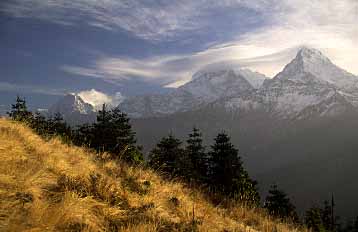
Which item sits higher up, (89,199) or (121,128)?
(121,128)

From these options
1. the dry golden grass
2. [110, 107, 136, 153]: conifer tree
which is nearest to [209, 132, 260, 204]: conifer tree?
[110, 107, 136, 153]: conifer tree

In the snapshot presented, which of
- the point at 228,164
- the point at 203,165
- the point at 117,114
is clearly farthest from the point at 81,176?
the point at 117,114

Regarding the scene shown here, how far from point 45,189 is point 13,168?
735mm

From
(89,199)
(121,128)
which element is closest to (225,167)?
(121,128)

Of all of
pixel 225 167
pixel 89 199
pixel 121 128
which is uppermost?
pixel 121 128

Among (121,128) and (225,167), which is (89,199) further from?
(121,128)

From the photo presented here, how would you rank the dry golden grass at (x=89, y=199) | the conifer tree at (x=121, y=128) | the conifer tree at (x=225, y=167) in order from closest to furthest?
1. the dry golden grass at (x=89, y=199)
2. the conifer tree at (x=225, y=167)
3. the conifer tree at (x=121, y=128)

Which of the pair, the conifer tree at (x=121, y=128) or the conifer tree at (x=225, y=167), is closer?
the conifer tree at (x=225, y=167)

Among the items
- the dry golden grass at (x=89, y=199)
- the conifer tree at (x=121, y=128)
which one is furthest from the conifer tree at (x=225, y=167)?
the dry golden grass at (x=89, y=199)

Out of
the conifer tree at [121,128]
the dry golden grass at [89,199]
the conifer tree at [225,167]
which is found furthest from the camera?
the conifer tree at [121,128]

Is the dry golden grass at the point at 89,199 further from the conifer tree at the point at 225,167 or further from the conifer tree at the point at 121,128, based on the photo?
the conifer tree at the point at 121,128

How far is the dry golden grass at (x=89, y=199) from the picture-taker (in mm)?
5384

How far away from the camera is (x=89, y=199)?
6.42 m

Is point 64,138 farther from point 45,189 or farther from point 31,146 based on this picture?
point 45,189
